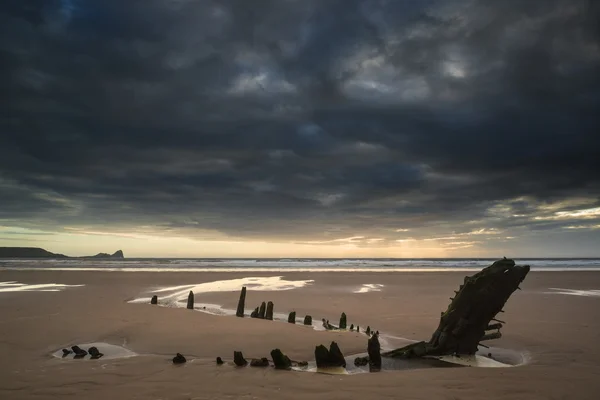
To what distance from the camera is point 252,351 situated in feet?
32.0

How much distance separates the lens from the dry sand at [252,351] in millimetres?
6672

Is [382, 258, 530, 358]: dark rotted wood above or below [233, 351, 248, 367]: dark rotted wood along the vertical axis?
above

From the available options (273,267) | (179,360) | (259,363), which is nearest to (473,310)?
(259,363)

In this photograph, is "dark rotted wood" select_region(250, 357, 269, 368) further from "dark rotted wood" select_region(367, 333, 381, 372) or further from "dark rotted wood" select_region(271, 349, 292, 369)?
"dark rotted wood" select_region(367, 333, 381, 372)

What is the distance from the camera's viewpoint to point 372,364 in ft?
28.1

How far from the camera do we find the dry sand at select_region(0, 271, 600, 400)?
667 cm

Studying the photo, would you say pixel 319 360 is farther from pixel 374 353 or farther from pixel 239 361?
pixel 239 361

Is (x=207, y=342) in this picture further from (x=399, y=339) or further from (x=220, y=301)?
(x=220, y=301)

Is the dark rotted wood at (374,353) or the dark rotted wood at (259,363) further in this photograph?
the dark rotted wood at (374,353)

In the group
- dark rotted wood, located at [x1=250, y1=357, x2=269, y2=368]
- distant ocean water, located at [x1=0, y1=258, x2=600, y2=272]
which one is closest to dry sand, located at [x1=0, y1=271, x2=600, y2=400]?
dark rotted wood, located at [x1=250, y1=357, x2=269, y2=368]

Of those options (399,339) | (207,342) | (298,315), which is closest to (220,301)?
(298,315)

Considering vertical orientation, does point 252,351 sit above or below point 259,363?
below

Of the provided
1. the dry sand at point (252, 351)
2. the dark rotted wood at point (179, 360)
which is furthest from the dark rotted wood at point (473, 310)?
the dark rotted wood at point (179, 360)

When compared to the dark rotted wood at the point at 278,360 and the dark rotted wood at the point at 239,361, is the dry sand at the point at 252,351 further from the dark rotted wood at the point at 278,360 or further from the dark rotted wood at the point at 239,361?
the dark rotted wood at the point at 278,360
